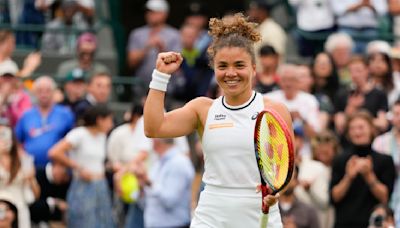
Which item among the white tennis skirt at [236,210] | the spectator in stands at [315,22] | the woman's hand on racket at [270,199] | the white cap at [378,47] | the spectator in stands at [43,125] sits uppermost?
the spectator in stands at [315,22]

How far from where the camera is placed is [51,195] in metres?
14.1

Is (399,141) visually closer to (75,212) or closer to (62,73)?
(75,212)

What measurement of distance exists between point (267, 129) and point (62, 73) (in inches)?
320

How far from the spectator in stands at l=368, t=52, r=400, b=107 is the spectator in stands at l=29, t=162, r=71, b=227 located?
12.1 ft

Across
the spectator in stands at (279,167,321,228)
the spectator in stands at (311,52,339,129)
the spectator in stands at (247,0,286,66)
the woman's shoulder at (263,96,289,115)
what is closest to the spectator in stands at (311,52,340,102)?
the spectator in stands at (311,52,339,129)

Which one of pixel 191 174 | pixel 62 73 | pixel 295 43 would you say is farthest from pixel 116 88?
pixel 191 174

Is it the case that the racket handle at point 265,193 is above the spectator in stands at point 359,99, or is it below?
above

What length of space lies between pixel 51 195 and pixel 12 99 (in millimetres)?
1579

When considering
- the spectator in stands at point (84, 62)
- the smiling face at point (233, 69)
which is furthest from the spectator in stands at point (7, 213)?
the spectator in stands at point (84, 62)

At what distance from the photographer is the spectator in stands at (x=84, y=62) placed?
16.0m

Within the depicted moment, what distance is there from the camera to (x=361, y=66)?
15.1 meters

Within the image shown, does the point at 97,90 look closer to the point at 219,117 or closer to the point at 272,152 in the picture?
the point at 219,117

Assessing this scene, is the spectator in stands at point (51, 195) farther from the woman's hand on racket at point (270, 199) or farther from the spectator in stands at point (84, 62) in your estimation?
the woman's hand on racket at point (270, 199)

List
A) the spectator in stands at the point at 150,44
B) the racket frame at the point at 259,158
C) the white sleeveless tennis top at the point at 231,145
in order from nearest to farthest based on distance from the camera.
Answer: the racket frame at the point at 259,158 → the white sleeveless tennis top at the point at 231,145 → the spectator in stands at the point at 150,44
